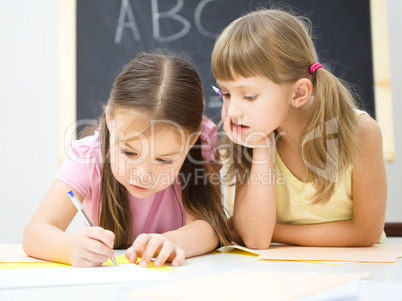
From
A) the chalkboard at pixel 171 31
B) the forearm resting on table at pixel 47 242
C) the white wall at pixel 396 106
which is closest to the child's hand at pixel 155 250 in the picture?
the forearm resting on table at pixel 47 242

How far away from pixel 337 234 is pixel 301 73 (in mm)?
363

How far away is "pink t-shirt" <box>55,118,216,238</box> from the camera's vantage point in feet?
3.14

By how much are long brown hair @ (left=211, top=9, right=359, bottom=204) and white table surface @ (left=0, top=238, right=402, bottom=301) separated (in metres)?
0.30

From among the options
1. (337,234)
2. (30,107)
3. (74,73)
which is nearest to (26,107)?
(30,107)

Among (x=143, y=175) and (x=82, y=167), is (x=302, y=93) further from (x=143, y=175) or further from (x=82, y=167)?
(x=82, y=167)

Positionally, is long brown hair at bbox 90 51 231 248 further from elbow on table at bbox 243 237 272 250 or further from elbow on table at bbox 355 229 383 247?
elbow on table at bbox 355 229 383 247

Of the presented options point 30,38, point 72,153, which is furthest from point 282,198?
point 30,38

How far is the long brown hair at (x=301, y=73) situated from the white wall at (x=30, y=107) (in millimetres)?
1066

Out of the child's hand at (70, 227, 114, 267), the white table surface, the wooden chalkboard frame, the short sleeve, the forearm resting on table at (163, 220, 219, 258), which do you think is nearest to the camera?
the white table surface

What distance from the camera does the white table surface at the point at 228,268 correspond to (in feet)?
1.58

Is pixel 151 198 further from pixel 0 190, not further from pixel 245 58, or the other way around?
pixel 0 190

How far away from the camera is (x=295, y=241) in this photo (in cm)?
99

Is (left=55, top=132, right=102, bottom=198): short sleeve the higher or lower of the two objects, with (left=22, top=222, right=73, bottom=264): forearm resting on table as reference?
higher

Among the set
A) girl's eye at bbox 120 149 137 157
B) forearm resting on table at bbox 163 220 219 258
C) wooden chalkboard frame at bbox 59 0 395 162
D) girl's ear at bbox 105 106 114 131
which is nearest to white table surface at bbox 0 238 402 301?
forearm resting on table at bbox 163 220 219 258
